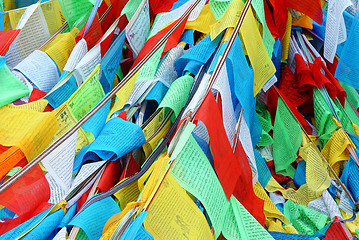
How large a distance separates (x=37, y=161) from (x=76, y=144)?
0.14 m

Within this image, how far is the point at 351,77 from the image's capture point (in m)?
1.07

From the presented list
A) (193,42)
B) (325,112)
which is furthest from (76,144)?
(325,112)

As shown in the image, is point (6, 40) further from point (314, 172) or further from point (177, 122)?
point (314, 172)

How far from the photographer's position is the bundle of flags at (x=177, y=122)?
2.16 ft

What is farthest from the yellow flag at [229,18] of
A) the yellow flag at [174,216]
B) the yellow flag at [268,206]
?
the yellow flag at [174,216]

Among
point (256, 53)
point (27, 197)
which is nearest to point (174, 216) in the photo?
point (27, 197)

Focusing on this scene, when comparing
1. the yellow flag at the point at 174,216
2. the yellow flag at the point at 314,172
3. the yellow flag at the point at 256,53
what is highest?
the yellow flag at the point at 256,53

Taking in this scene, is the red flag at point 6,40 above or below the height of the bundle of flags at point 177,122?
above

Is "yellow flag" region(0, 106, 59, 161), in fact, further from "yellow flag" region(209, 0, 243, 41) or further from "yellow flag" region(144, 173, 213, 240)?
"yellow flag" region(209, 0, 243, 41)

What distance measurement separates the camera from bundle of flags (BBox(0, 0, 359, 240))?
25.9 inches

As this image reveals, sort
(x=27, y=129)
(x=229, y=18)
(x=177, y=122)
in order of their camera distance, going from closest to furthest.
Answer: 1. (x=27, y=129)
2. (x=177, y=122)
3. (x=229, y=18)

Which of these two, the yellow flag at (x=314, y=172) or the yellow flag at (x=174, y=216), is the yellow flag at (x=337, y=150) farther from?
the yellow flag at (x=174, y=216)

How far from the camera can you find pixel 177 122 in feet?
2.83

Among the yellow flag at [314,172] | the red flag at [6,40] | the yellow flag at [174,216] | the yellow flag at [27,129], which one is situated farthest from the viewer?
the yellow flag at [314,172]
